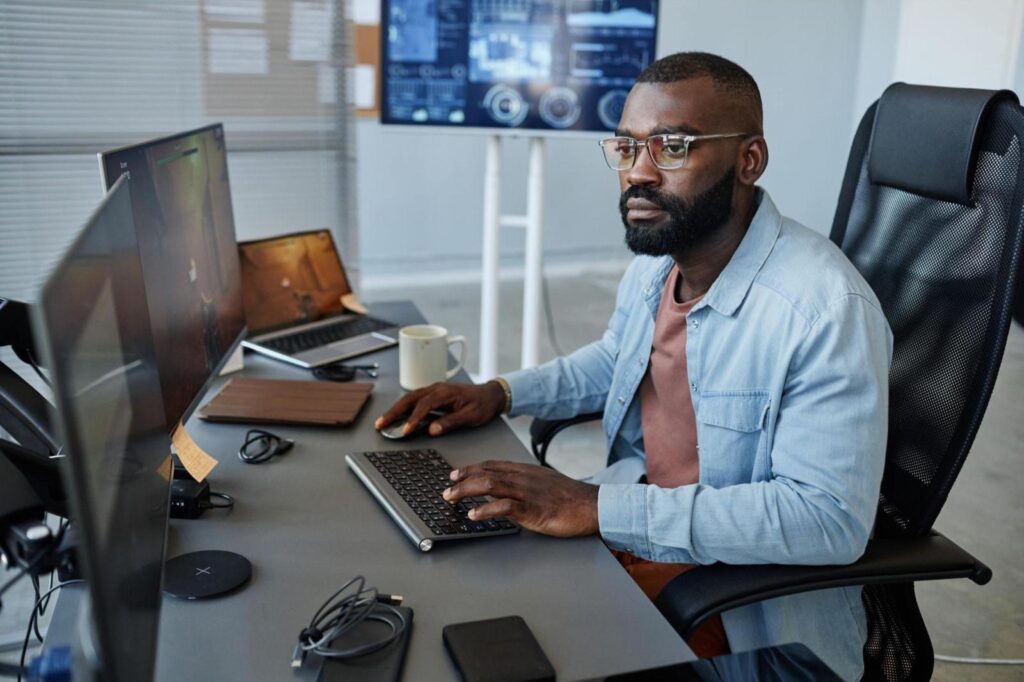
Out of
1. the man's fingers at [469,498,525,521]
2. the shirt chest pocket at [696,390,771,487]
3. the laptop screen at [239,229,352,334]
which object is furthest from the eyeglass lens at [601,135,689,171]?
the laptop screen at [239,229,352,334]

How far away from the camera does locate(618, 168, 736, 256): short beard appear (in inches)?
58.2

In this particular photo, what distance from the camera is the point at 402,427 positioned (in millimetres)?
1569

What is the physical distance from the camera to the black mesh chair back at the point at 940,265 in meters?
1.34

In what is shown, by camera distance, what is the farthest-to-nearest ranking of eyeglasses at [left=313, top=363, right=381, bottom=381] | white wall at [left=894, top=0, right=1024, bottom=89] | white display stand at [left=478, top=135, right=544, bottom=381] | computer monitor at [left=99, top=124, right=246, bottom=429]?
white wall at [left=894, top=0, right=1024, bottom=89]
white display stand at [left=478, top=135, right=544, bottom=381]
eyeglasses at [left=313, top=363, right=381, bottom=381]
computer monitor at [left=99, top=124, right=246, bottom=429]

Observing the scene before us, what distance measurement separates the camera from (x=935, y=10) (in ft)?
16.9

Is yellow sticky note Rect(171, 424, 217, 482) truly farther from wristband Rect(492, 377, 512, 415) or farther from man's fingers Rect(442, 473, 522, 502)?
Result: wristband Rect(492, 377, 512, 415)

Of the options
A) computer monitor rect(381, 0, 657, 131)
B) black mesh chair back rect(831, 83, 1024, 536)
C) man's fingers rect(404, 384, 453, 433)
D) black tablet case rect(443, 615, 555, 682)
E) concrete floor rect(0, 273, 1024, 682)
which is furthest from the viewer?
computer monitor rect(381, 0, 657, 131)

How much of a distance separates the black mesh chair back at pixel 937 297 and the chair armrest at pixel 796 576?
10 cm

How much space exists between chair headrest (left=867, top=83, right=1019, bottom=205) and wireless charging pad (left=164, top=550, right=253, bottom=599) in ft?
3.68

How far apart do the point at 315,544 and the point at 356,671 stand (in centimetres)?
28

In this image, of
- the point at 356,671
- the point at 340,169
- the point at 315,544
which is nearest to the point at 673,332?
the point at 315,544

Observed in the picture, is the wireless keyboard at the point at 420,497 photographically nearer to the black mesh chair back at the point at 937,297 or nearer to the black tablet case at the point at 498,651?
the black tablet case at the point at 498,651

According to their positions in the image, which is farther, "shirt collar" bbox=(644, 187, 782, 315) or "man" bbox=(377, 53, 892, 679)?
"shirt collar" bbox=(644, 187, 782, 315)

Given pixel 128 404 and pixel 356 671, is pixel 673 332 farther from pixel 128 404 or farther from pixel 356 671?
pixel 128 404
